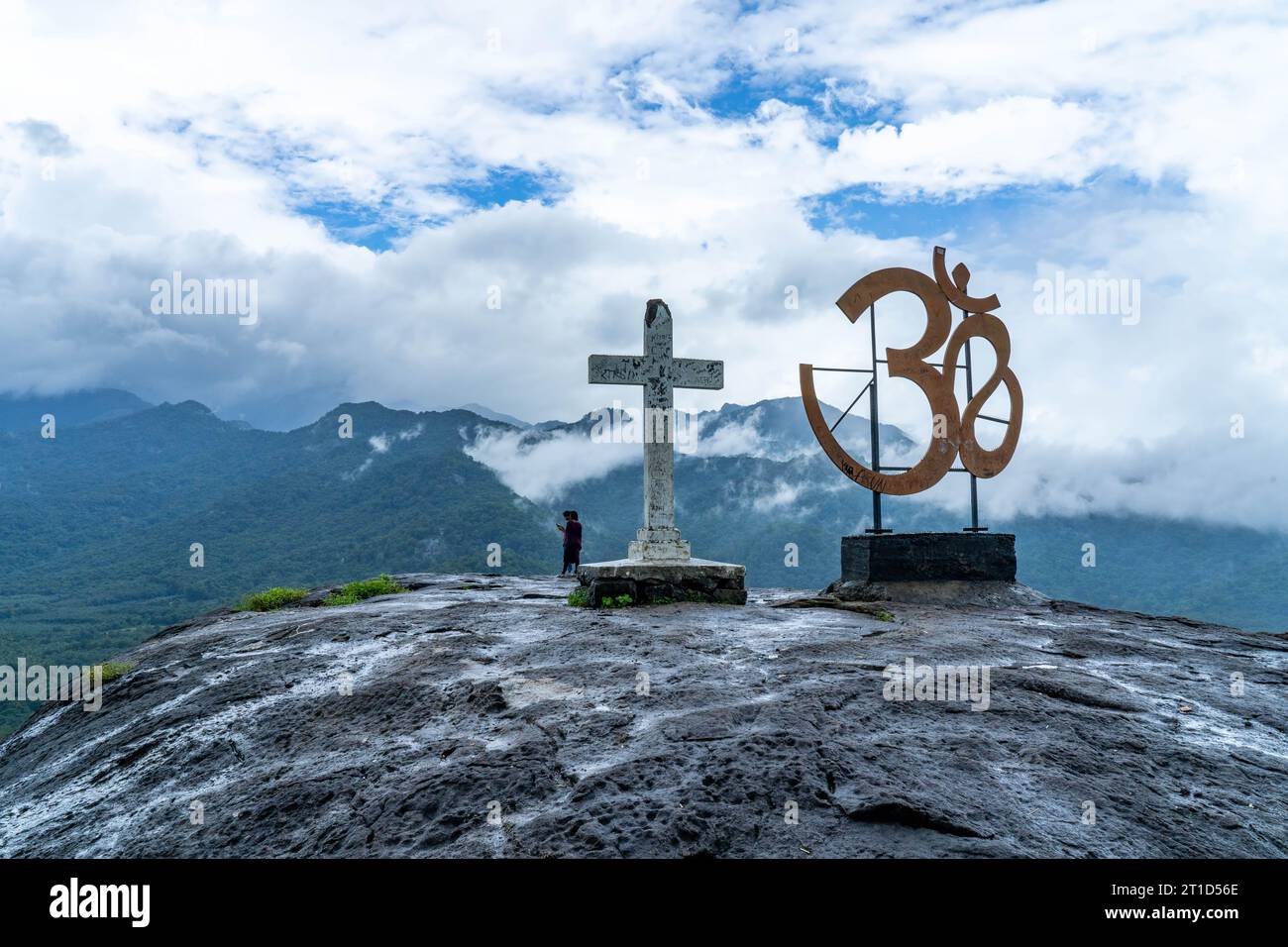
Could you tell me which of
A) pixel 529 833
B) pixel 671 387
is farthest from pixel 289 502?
pixel 529 833

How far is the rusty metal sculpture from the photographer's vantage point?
11.4 metres

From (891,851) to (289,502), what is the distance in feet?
306

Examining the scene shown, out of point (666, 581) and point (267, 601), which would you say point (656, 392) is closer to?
point (666, 581)

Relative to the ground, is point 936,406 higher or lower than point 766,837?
higher

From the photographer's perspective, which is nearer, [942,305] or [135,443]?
[942,305]

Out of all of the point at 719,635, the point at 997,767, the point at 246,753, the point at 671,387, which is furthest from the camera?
the point at 671,387

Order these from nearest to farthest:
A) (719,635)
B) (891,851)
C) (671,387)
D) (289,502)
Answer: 1. (891,851)
2. (719,635)
3. (671,387)
4. (289,502)

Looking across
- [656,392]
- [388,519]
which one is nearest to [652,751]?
[656,392]

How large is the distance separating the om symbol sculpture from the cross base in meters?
2.68

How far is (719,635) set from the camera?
24.2 feet

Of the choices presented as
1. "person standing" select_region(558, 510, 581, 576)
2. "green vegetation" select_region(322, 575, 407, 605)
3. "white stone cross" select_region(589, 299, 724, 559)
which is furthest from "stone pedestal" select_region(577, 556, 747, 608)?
"person standing" select_region(558, 510, 581, 576)

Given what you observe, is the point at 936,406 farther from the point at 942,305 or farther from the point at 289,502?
the point at 289,502

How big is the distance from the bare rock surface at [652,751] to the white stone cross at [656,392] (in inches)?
137

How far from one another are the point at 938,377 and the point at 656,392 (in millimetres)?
4443
